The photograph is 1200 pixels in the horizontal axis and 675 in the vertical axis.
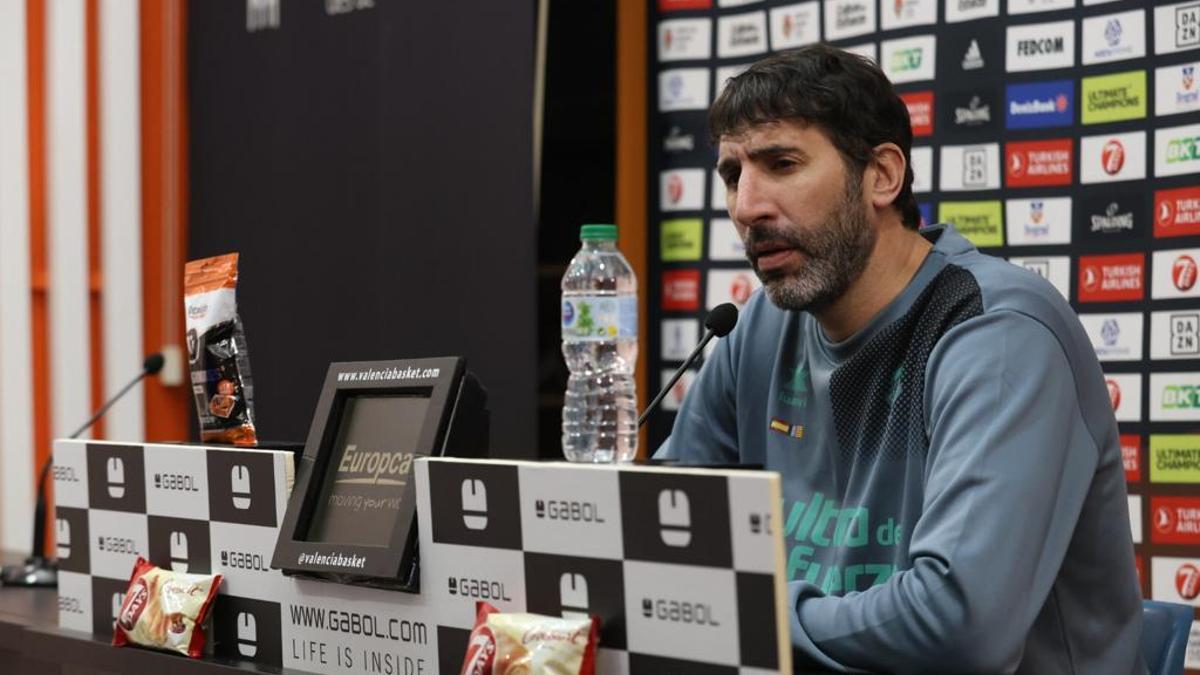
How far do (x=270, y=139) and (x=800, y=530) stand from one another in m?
2.97

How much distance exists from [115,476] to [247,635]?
32cm

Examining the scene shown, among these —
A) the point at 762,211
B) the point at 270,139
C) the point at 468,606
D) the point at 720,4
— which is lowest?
the point at 468,606

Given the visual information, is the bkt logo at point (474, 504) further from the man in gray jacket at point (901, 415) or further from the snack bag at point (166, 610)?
the snack bag at point (166, 610)

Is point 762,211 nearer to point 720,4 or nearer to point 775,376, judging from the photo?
point 775,376

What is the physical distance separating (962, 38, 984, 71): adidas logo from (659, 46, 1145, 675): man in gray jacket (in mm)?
1558

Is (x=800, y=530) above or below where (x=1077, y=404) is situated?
below

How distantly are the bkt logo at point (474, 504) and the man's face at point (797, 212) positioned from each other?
502 mm

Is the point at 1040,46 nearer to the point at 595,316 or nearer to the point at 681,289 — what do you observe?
the point at 681,289

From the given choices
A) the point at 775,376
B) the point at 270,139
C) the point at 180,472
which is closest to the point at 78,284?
the point at 270,139

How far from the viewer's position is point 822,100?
1682 millimetres

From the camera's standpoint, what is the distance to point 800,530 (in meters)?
1.71

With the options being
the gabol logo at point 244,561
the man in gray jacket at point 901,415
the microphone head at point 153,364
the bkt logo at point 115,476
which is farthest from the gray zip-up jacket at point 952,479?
the microphone head at point 153,364

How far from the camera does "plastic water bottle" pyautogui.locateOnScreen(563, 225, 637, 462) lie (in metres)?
1.50

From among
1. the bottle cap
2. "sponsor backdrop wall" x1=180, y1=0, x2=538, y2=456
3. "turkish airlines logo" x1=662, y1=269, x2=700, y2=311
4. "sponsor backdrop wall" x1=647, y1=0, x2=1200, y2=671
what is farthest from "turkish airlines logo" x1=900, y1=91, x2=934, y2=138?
the bottle cap
